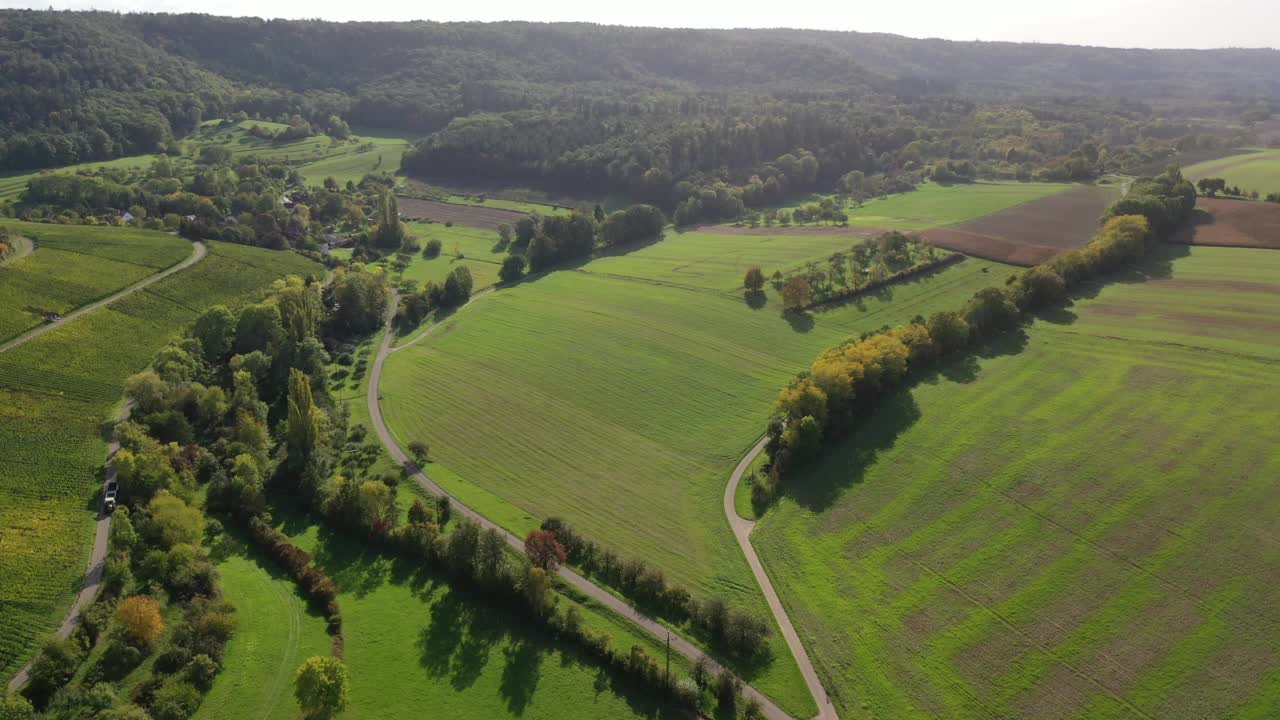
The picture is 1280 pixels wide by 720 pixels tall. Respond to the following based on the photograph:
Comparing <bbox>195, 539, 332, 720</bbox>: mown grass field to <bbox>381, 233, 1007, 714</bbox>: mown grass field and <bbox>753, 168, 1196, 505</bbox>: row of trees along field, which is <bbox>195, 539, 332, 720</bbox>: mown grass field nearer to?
<bbox>381, 233, 1007, 714</bbox>: mown grass field

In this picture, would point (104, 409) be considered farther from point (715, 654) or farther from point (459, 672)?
point (715, 654)

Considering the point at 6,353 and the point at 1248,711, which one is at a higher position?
the point at 6,353

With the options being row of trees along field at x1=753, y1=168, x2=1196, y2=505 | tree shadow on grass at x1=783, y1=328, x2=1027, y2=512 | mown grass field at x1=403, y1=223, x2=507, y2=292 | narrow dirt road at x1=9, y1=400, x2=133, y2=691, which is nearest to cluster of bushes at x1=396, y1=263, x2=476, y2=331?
mown grass field at x1=403, y1=223, x2=507, y2=292

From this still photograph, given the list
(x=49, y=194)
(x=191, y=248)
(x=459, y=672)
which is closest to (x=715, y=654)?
(x=459, y=672)

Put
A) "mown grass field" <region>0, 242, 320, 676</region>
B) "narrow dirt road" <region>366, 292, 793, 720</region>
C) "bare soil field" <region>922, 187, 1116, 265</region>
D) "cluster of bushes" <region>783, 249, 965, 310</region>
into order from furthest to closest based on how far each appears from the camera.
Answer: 1. "bare soil field" <region>922, 187, 1116, 265</region>
2. "cluster of bushes" <region>783, 249, 965, 310</region>
3. "mown grass field" <region>0, 242, 320, 676</region>
4. "narrow dirt road" <region>366, 292, 793, 720</region>

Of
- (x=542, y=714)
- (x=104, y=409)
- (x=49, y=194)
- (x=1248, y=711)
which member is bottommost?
(x=542, y=714)

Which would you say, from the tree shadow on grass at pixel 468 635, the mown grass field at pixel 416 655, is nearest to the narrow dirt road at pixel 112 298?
the tree shadow on grass at pixel 468 635
